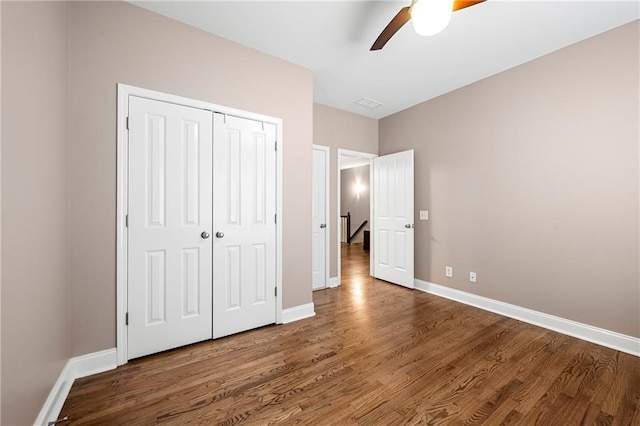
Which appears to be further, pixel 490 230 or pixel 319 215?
pixel 319 215

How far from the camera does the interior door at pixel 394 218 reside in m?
3.85

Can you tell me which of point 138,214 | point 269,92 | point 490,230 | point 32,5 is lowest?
point 490,230

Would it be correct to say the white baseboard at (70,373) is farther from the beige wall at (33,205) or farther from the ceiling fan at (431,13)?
the ceiling fan at (431,13)

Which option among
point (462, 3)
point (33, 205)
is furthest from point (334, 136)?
point (33, 205)

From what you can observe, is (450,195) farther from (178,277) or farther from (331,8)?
(178,277)

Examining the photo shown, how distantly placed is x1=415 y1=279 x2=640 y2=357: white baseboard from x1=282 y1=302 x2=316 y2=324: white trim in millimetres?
1890

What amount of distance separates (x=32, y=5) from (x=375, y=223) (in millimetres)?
4128

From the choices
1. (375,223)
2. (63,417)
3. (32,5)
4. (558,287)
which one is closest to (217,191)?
(32,5)

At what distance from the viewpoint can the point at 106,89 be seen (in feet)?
6.24

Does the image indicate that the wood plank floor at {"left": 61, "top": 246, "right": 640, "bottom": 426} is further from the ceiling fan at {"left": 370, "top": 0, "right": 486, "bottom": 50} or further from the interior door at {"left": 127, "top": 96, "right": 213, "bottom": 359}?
the ceiling fan at {"left": 370, "top": 0, "right": 486, "bottom": 50}

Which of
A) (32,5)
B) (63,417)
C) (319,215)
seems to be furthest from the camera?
(319,215)

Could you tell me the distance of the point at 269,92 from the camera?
264 cm

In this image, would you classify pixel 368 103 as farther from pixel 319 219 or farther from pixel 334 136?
pixel 319 219

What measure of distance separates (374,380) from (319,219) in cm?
238
